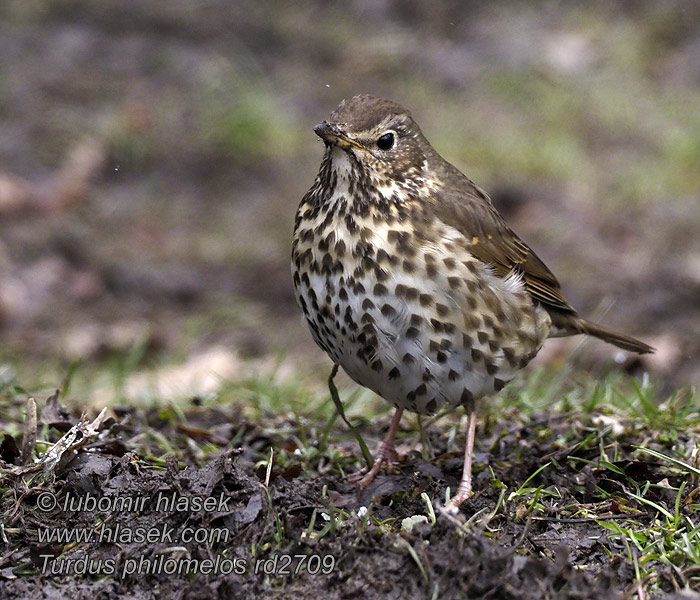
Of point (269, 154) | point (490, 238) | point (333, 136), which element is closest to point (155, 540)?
point (333, 136)

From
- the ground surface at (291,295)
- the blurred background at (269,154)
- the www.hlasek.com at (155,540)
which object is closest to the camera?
the www.hlasek.com at (155,540)

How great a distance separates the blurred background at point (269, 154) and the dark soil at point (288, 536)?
6.21 ft

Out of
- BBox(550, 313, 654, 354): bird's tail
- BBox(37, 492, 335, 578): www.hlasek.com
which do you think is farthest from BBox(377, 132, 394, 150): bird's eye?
BBox(37, 492, 335, 578): www.hlasek.com

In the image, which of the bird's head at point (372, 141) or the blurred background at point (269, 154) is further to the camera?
the blurred background at point (269, 154)

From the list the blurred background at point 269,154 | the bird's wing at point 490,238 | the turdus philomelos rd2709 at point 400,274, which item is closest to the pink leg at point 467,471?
the turdus philomelos rd2709 at point 400,274

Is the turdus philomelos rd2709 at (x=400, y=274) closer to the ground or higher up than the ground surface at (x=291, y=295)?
higher up

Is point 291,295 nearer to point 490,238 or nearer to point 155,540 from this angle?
point 490,238

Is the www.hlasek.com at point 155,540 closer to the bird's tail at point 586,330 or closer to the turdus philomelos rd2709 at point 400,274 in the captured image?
the turdus philomelos rd2709 at point 400,274

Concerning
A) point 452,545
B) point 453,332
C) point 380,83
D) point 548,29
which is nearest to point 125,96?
point 380,83

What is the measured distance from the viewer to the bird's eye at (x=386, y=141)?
13.0 feet

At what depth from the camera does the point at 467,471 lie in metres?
3.99

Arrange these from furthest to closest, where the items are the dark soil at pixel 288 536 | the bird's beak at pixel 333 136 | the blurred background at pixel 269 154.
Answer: the blurred background at pixel 269 154, the bird's beak at pixel 333 136, the dark soil at pixel 288 536

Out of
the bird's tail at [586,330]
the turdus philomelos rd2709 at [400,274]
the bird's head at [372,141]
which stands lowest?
the bird's tail at [586,330]

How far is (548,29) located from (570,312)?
22.7 ft
